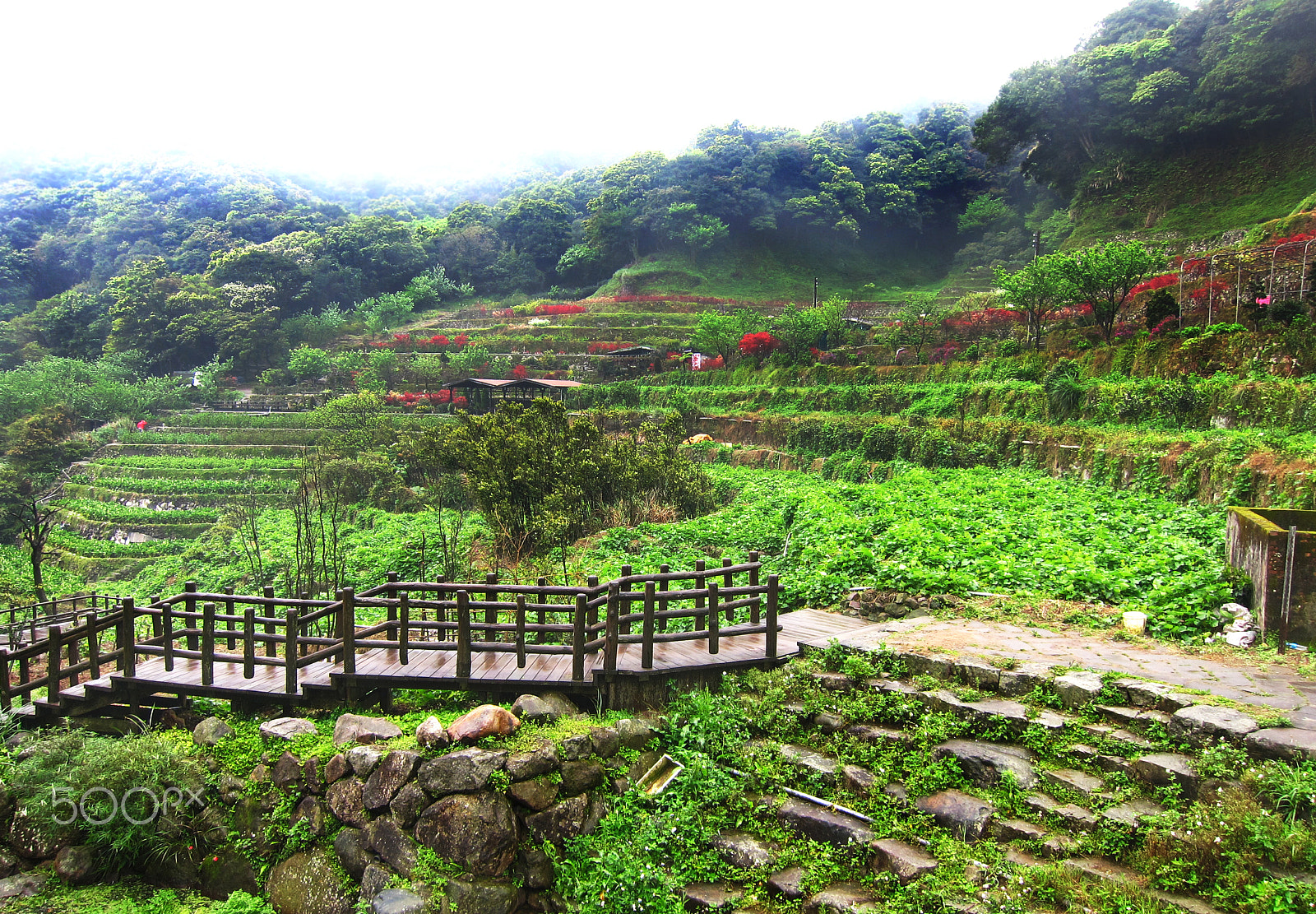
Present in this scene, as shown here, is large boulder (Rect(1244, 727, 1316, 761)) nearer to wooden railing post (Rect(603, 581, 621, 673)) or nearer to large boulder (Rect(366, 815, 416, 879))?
wooden railing post (Rect(603, 581, 621, 673))

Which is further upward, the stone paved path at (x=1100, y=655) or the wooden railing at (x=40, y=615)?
the stone paved path at (x=1100, y=655)

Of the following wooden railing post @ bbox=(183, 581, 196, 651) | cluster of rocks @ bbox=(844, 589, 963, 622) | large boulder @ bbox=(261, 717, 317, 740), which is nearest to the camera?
large boulder @ bbox=(261, 717, 317, 740)

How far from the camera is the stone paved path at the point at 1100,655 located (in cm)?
449

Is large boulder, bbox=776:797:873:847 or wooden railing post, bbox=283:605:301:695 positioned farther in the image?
wooden railing post, bbox=283:605:301:695

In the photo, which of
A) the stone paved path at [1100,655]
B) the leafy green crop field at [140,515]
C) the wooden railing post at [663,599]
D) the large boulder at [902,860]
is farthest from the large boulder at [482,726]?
the leafy green crop field at [140,515]

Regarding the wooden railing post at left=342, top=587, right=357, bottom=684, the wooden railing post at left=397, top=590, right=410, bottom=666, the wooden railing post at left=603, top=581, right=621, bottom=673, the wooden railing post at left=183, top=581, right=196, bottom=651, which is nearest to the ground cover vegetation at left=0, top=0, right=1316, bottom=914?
the wooden railing post at left=397, top=590, right=410, bottom=666

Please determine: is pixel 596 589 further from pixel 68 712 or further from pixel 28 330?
pixel 28 330

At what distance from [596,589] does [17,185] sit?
10406 centimetres

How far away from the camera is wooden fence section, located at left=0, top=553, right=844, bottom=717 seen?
5930mm

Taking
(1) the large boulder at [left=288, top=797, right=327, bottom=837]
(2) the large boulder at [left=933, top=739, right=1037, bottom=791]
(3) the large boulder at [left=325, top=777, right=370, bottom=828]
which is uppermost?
(2) the large boulder at [left=933, top=739, right=1037, bottom=791]

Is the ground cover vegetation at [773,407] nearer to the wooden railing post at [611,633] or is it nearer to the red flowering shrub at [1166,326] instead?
the red flowering shrub at [1166,326]

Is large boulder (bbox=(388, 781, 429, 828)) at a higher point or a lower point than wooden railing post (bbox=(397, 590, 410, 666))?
lower

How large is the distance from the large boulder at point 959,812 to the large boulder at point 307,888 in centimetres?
402

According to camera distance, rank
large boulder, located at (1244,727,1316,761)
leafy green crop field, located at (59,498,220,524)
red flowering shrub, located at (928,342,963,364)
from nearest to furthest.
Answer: large boulder, located at (1244,727,1316,761)
red flowering shrub, located at (928,342,963,364)
leafy green crop field, located at (59,498,220,524)
